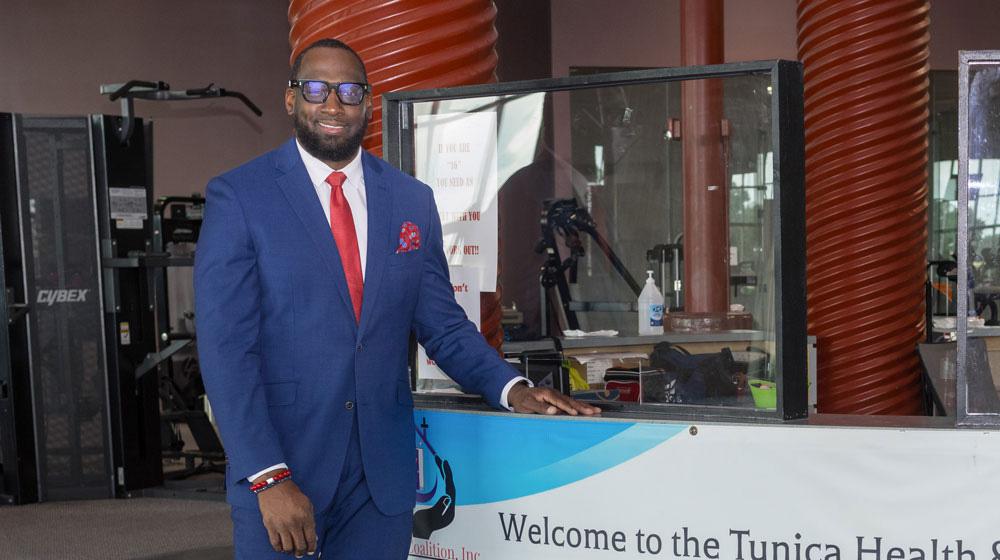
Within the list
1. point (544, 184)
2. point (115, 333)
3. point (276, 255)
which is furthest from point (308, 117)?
point (115, 333)

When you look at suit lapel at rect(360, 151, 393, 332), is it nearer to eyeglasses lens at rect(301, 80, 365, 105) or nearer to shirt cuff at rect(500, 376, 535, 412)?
eyeglasses lens at rect(301, 80, 365, 105)

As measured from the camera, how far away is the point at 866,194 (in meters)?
5.21

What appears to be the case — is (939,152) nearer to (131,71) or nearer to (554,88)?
(131,71)

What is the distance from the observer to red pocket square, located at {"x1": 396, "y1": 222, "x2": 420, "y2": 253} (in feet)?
6.88

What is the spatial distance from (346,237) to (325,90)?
0.88 feet

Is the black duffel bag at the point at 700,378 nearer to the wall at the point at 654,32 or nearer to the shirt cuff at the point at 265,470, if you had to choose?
the shirt cuff at the point at 265,470

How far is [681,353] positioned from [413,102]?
889 mm

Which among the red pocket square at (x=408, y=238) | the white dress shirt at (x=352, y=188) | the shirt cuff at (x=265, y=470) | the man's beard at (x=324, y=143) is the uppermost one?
the man's beard at (x=324, y=143)

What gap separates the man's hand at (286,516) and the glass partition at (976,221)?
1.22 meters

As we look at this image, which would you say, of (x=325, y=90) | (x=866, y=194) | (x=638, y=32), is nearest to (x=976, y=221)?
(x=325, y=90)

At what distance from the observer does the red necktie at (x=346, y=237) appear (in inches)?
79.8

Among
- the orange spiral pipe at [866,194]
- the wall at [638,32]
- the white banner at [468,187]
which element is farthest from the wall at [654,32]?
the white banner at [468,187]

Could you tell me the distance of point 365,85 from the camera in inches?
80.1

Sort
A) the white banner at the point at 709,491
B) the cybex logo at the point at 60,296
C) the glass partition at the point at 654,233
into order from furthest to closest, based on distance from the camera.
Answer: the cybex logo at the point at 60,296 < the glass partition at the point at 654,233 < the white banner at the point at 709,491
